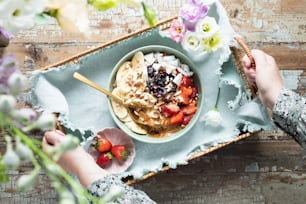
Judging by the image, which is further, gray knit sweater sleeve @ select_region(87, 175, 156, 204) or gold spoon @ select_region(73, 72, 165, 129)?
gold spoon @ select_region(73, 72, 165, 129)

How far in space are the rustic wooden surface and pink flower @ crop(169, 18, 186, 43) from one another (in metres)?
0.12

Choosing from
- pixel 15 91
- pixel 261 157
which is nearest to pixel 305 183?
pixel 261 157

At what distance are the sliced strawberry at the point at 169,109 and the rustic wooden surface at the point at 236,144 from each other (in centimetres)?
16

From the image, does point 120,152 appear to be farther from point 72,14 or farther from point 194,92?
point 72,14

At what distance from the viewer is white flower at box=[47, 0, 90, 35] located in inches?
29.9

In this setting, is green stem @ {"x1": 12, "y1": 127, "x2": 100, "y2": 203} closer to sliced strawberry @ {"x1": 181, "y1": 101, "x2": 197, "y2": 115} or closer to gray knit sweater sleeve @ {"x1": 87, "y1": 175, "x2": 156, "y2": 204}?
gray knit sweater sleeve @ {"x1": 87, "y1": 175, "x2": 156, "y2": 204}

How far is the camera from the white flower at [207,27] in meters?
1.16

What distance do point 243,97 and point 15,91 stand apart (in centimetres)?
63

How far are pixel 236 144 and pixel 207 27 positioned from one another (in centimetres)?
28

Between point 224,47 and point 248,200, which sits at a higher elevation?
point 224,47

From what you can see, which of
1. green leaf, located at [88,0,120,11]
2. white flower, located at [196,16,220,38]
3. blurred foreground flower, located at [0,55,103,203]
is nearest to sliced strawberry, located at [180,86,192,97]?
white flower, located at [196,16,220,38]

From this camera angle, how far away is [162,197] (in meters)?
1.30

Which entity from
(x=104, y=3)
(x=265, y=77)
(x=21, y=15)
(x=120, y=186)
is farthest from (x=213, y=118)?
(x=21, y=15)

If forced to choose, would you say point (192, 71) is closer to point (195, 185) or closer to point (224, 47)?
point (224, 47)
